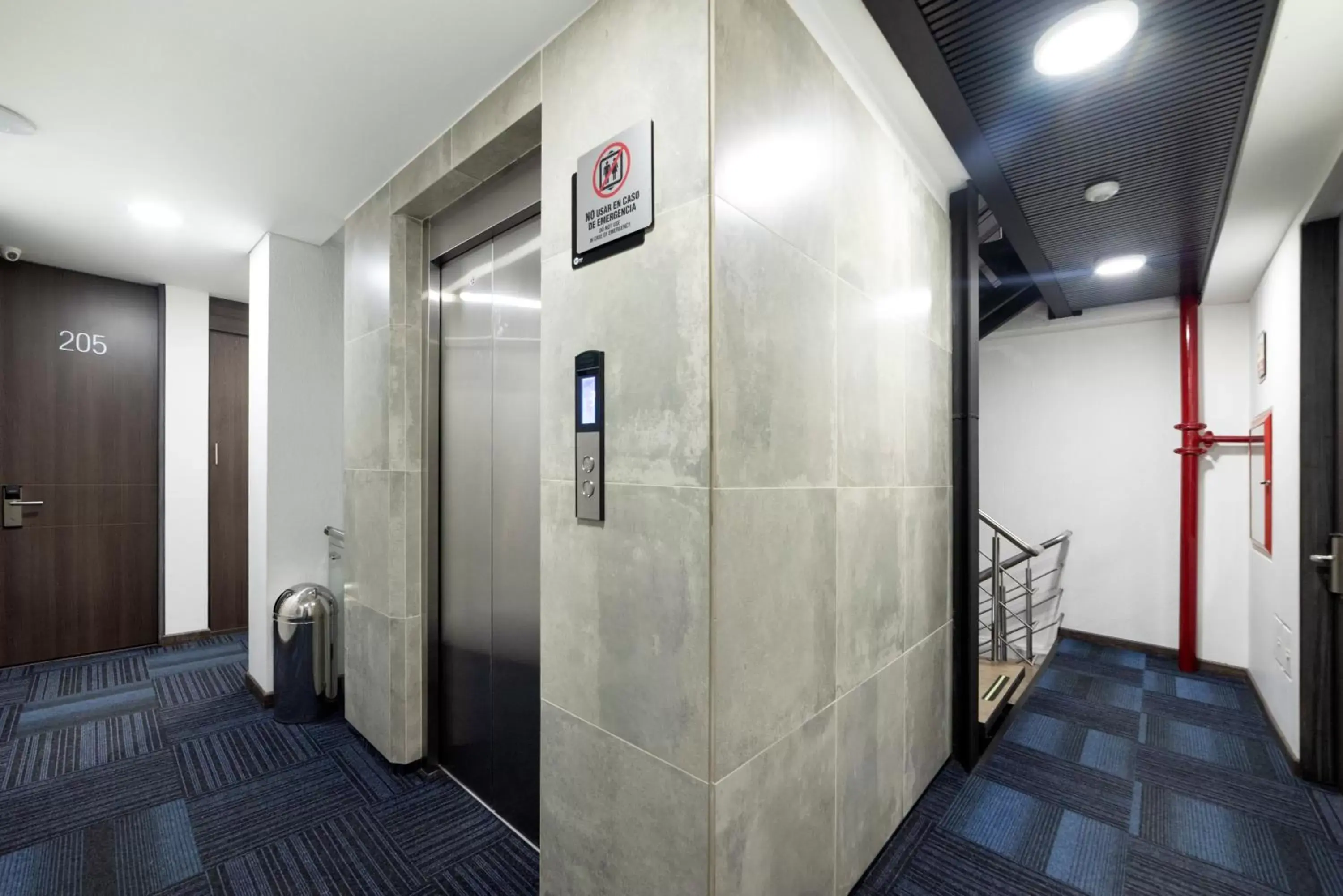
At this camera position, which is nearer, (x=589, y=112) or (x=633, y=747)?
(x=633, y=747)

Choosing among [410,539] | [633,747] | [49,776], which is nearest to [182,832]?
[49,776]

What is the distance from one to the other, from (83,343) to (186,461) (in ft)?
3.34

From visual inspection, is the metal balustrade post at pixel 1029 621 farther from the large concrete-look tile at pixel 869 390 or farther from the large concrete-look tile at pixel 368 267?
the large concrete-look tile at pixel 368 267

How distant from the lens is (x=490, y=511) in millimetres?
2404

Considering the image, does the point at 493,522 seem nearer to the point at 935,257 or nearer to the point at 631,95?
the point at 631,95

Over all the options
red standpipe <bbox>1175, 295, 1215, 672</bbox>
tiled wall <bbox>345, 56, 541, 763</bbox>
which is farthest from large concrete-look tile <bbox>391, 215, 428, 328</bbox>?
red standpipe <bbox>1175, 295, 1215, 672</bbox>

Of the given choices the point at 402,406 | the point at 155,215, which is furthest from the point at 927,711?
the point at 155,215

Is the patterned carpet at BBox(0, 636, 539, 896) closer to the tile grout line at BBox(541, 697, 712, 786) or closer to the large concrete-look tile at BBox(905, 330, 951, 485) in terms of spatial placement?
the tile grout line at BBox(541, 697, 712, 786)

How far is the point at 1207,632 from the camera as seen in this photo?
4094 mm

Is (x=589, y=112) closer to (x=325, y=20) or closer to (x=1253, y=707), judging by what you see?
(x=325, y=20)

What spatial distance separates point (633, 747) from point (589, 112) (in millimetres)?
1741

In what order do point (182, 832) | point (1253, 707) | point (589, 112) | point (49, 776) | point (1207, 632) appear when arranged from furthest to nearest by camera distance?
point (1207, 632), point (1253, 707), point (49, 776), point (182, 832), point (589, 112)

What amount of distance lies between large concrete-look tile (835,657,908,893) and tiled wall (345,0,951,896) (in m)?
0.01

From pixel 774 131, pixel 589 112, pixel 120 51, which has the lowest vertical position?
pixel 774 131
